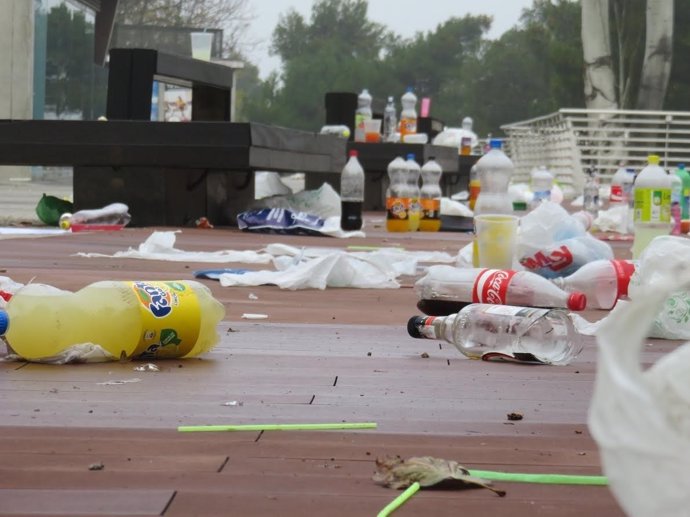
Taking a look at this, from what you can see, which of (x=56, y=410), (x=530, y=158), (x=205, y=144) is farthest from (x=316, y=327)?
(x=530, y=158)

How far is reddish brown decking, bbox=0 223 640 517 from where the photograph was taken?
1776 mm

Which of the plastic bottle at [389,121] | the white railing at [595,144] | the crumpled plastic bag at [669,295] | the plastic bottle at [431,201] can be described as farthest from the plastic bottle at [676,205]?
the white railing at [595,144]

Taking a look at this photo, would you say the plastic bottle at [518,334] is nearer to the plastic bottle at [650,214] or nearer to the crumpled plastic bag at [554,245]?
A: the crumpled plastic bag at [554,245]

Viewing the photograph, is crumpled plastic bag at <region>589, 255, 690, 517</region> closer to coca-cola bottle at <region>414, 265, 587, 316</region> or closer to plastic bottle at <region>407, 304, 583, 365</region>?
plastic bottle at <region>407, 304, 583, 365</region>

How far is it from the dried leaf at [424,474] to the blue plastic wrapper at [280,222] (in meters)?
6.94

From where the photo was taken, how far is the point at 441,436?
226 cm

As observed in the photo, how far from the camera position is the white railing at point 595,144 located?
29188 millimetres

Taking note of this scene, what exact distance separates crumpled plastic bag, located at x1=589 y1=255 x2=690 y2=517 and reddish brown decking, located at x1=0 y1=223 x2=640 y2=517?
20.7 inches

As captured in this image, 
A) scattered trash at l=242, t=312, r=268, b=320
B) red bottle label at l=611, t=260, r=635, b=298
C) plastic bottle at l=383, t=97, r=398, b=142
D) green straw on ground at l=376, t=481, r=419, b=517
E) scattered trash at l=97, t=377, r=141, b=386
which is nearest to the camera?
green straw on ground at l=376, t=481, r=419, b=517

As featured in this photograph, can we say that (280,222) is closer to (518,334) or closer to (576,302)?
(576,302)

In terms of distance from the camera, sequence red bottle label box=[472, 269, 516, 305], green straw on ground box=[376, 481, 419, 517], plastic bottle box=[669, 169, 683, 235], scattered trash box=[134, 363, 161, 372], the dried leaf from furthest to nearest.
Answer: plastic bottle box=[669, 169, 683, 235]
red bottle label box=[472, 269, 516, 305]
scattered trash box=[134, 363, 161, 372]
the dried leaf
green straw on ground box=[376, 481, 419, 517]

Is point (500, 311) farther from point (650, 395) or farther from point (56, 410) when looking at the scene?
point (650, 395)

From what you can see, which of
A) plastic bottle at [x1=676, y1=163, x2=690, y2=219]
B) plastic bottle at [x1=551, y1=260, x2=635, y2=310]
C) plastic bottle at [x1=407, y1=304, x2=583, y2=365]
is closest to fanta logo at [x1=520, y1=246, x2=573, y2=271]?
plastic bottle at [x1=551, y1=260, x2=635, y2=310]

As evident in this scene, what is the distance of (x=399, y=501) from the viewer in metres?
1.76
